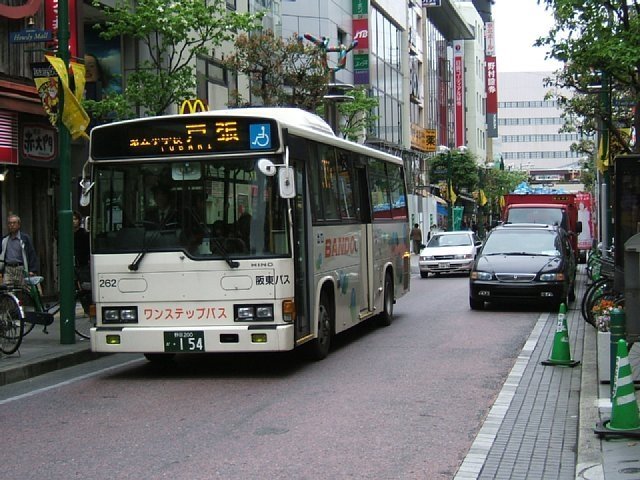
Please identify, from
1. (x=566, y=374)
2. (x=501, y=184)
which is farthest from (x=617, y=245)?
(x=501, y=184)

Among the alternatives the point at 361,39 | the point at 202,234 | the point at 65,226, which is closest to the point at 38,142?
the point at 65,226

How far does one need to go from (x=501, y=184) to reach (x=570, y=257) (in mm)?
68003

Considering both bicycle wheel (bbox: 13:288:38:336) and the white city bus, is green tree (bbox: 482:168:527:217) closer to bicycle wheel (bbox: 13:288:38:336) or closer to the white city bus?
bicycle wheel (bbox: 13:288:38:336)

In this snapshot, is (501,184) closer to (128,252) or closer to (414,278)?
(414,278)

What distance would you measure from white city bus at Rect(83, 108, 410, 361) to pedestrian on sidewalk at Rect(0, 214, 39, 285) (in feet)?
14.0

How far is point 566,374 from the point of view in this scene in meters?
11.2

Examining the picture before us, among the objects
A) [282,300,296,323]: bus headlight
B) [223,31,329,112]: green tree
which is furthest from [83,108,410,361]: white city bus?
[223,31,329,112]: green tree

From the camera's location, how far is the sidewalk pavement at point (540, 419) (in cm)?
677

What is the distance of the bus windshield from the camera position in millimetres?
10664

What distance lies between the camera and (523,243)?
66.4ft

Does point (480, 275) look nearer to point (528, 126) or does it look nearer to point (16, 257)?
point (16, 257)

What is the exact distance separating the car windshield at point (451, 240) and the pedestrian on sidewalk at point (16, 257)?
19.9m

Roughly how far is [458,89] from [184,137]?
7575 cm

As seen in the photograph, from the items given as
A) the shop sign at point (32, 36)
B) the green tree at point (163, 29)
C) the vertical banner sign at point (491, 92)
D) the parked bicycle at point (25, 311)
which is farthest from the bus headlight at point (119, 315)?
the vertical banner sign at point (491, 92)
